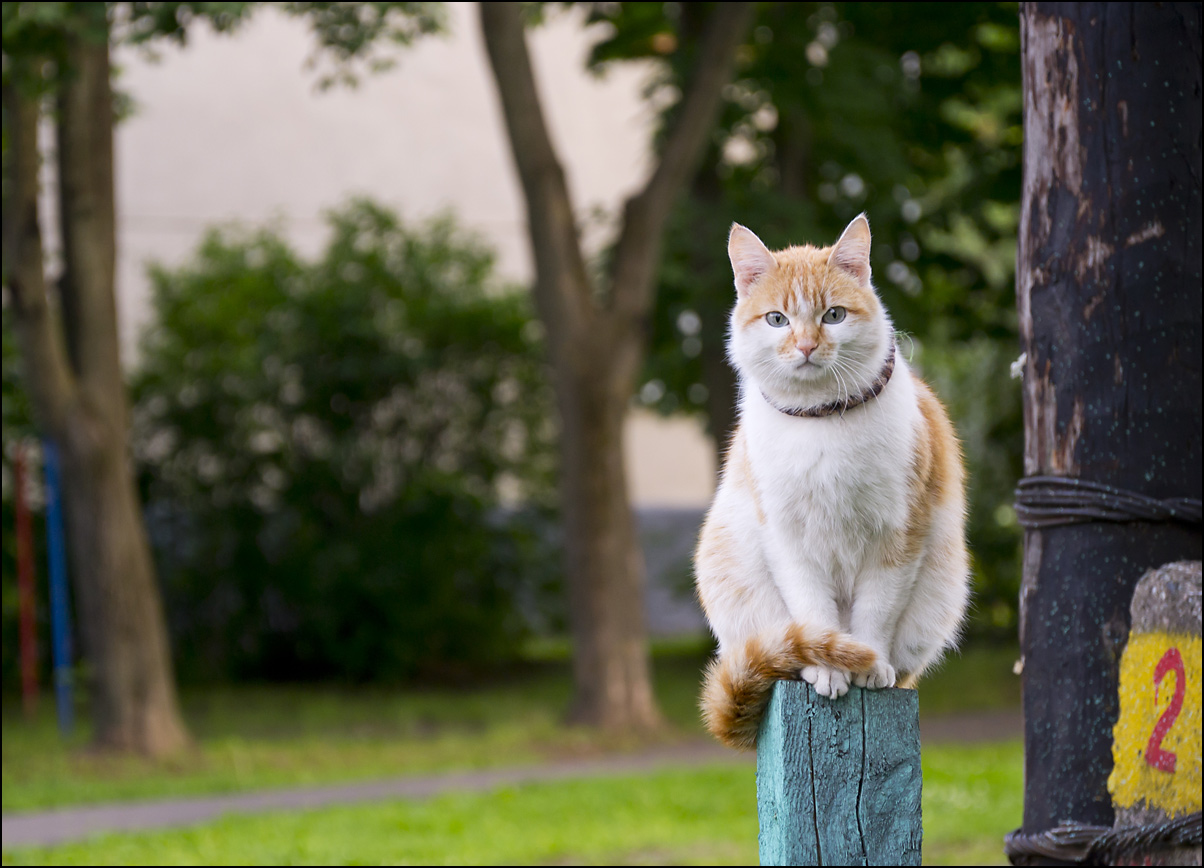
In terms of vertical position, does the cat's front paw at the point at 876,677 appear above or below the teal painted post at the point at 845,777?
above

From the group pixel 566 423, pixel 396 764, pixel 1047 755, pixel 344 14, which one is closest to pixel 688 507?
pixel 566 423

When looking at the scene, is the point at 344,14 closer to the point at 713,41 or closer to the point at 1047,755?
the point at 713,41

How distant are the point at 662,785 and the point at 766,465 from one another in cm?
544

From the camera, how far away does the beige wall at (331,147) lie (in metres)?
16.0

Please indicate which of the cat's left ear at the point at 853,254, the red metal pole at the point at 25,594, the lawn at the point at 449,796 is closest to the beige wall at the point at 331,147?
the red metal pole at the point at 25,594

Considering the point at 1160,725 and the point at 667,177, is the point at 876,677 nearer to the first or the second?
the point at 1160,725

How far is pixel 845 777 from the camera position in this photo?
7.93ft

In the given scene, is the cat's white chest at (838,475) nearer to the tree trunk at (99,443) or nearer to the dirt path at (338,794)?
the dirt path at (338,794)

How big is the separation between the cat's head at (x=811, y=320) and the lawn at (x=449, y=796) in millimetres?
3836

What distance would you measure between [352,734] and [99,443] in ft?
10.2

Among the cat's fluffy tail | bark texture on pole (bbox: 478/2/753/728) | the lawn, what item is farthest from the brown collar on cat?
bark texture on pole (bbox: 478/2/753/728)

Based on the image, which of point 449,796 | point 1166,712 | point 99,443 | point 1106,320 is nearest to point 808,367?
point 1106,320

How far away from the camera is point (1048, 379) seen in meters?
2.76

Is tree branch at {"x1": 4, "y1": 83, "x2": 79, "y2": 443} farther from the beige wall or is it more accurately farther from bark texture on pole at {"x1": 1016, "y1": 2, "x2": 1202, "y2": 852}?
the beige wall
